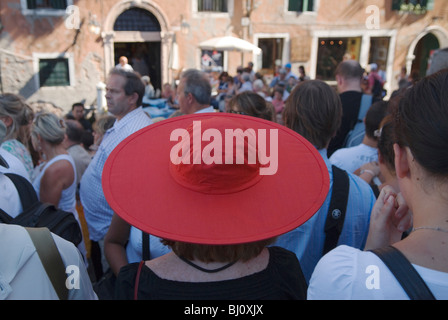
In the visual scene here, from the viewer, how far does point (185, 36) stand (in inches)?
546

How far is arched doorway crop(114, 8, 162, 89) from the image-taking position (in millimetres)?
13508

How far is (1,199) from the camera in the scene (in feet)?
5.39

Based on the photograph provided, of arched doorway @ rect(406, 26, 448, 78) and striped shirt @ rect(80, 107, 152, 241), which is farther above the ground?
arched doorway @ rect(406, 26, 448, 78)

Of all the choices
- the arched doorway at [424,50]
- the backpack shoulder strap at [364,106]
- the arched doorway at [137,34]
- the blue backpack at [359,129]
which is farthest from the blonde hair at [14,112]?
the arched doorway at [424,50]

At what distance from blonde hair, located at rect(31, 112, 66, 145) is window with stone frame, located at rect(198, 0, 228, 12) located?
12253 mm

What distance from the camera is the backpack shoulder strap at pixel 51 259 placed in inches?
47.4

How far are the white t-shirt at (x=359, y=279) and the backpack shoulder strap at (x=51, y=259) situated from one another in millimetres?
780

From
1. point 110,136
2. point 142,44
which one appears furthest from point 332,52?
point 110,136

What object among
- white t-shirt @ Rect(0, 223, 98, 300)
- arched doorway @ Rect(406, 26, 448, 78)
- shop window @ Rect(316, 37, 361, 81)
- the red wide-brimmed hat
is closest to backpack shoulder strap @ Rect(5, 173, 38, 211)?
white t-shirt @ Rect(0, 223, 98, 300)

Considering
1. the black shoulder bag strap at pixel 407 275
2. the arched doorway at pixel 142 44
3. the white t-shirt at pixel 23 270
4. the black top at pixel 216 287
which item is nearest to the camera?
the black shoulder bag strap at pixel 407 275

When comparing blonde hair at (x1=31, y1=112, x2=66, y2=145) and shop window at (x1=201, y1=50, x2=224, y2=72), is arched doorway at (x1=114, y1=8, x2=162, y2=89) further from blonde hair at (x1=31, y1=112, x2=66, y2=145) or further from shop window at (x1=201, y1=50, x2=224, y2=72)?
blonde hair at (x1=31, y1=112, x2=66, y2=145)

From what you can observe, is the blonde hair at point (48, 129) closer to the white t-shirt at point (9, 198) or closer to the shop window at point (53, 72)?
the white t-shirt at point (9, 198)

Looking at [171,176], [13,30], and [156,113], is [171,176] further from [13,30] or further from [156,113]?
[13,30]
